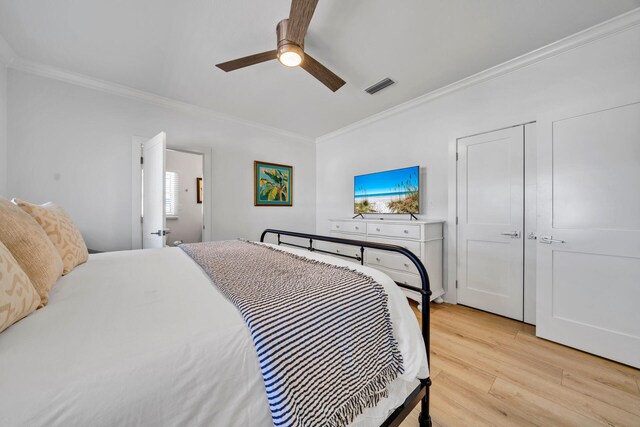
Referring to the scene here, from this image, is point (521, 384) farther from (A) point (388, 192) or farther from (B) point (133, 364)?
(A) point (388, 192)

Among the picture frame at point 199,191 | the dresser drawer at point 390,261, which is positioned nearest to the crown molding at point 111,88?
the picture frame at point 199,191

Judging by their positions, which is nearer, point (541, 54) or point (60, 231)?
point (60, 231)

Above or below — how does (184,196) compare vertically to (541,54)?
below

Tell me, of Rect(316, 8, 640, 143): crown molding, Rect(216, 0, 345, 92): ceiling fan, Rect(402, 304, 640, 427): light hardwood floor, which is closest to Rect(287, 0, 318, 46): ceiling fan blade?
Rect(216, 0, 345, 92): ceiling fan

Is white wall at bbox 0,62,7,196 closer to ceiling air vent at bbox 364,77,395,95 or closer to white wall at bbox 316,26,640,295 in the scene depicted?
ceiling air vent at bbox 364,77,395,95

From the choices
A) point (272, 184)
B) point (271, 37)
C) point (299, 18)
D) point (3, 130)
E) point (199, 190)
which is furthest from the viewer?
point (272, 184)

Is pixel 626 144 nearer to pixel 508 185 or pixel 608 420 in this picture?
pixel 508 185

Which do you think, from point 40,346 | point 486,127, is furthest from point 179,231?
point 486,127

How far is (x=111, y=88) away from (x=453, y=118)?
3870mm

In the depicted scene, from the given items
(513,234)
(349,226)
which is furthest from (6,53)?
(513,234)

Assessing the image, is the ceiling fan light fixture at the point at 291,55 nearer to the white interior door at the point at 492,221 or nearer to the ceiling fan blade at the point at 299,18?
the ceiling fan blade at the point at 299,18

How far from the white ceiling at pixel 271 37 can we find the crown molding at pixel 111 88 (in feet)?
0.26

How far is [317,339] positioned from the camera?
80 centimetres

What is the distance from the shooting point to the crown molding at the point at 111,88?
2.23m
